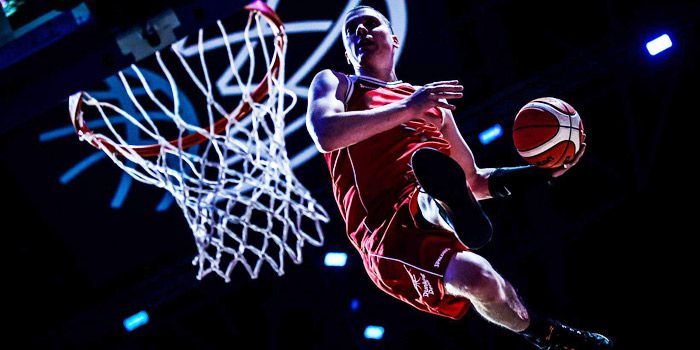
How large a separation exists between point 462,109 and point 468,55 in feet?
1.40

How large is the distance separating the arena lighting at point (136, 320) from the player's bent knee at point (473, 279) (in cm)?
352

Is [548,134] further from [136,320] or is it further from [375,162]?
[136,320]

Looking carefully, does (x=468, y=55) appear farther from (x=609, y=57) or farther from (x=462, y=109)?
(x=609, y=57)

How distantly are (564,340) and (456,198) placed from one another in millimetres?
864

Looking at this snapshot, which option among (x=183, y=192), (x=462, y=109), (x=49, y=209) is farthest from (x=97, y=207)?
(x=462, y=109)

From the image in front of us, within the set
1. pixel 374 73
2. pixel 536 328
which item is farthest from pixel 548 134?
pixel 374 73

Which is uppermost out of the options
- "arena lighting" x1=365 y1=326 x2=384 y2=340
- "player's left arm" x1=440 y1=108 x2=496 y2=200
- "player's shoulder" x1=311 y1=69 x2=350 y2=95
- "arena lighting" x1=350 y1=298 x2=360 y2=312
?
"player's shoulder" x1=311 y1=69 x2=350 y2=95

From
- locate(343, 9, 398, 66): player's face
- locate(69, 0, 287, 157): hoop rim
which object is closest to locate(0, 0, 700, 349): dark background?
locate(69, 0, 287, 157): hoop rim

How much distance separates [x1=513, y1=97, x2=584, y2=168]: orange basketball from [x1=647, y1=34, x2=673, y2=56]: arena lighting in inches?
98.8

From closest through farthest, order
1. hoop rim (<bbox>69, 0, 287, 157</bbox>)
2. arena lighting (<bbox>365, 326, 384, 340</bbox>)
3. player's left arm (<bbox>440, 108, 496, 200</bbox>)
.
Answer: player's left arm (<bbox>440, 108, 496, 200</bbox>) → hoop rim (<bbox>69, 0, 287, 157</bbox>) → arena lighting (<bbox>365, 326, 384, 340</bbox>)

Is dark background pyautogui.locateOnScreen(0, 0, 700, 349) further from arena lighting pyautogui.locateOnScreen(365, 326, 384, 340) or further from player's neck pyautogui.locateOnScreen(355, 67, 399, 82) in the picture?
player's neck pyautogui.locateOnScreen(355, 67, 399, 82)

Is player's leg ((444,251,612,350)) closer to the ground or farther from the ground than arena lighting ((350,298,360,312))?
farther from the ground

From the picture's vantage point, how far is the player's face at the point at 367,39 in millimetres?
4078

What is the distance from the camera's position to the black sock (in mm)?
3438
